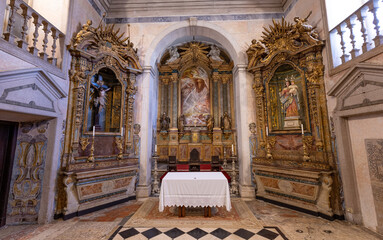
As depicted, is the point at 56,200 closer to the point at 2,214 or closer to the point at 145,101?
the point at 2,214

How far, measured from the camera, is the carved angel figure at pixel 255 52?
516 centimetres

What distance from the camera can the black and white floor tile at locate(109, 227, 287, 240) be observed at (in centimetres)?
300

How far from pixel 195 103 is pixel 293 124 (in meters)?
5.74

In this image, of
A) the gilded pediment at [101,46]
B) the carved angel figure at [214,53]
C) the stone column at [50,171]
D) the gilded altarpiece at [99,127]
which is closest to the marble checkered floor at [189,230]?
the stone column at [50,171]

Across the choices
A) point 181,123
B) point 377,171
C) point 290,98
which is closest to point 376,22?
point 290,98

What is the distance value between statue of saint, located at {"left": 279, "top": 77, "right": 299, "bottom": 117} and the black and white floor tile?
299 centimetres

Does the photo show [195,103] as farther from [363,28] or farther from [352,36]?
[363,28]

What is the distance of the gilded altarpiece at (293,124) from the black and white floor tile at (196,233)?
144 centimetres

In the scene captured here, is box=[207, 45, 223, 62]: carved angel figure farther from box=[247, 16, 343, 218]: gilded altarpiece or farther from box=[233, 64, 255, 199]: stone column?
box=[247, 16, 343, 218]: gilded altarpiece

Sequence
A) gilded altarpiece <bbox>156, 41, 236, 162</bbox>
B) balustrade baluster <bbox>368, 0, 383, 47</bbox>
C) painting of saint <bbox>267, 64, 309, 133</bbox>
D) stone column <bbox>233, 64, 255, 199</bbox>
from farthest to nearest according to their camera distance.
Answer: gilded altarpiece <bbox>156, 41, 236, 162</bbox> → stone column <bbox>233, 64, 255, 199</bbox> → painting of saint <bbox>267, 64, 309, 133</bbox> → balustrade baluster <bbox>368, 0, 383, 47</bbox>

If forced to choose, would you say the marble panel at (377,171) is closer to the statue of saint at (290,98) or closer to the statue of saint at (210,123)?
the statue of saint at (290,98)

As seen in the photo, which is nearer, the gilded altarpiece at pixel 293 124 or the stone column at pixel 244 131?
the gilded altarpiece at pixel 293 124

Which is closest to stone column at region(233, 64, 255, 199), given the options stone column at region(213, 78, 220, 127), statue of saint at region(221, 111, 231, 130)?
statue of saint at region(221, 111, 231, 130)

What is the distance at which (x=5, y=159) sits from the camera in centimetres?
348
